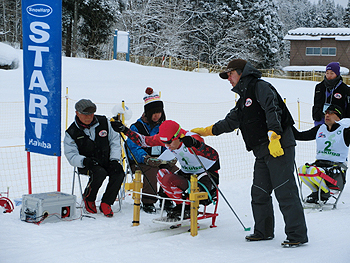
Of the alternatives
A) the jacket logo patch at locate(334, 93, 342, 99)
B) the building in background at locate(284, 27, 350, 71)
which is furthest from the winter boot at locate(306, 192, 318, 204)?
the building in background at locate(284, 27, 350, 71)

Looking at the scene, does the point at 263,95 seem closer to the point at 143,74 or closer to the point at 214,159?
the point at 214,159

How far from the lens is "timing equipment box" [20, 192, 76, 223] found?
14.8 ft

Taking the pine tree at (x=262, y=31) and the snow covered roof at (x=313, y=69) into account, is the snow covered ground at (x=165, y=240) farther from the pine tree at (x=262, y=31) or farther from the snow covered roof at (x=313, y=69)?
the pine tree at (x=262, y=31)

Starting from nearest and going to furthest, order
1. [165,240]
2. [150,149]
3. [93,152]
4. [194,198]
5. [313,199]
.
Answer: [165,240]
[194,198]
[93,152]
[150,149]
[313,199]

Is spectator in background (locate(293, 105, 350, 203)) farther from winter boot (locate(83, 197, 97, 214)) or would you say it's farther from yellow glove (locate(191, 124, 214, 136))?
winter boot (locate(83, 197, 97, 214))

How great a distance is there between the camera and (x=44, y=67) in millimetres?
4957

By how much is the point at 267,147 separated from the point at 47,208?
2.37m

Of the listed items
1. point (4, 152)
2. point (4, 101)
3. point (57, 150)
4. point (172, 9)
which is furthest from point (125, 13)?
point (57, 150)

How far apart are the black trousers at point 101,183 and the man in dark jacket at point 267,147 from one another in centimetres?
168

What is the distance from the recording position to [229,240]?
413 cm

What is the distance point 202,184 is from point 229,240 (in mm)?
614

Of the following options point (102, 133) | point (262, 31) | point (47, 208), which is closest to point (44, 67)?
point (102, 133)

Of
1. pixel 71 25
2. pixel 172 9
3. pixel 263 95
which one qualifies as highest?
pixel 172 9

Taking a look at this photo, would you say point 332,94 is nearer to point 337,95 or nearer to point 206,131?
point 337,95
